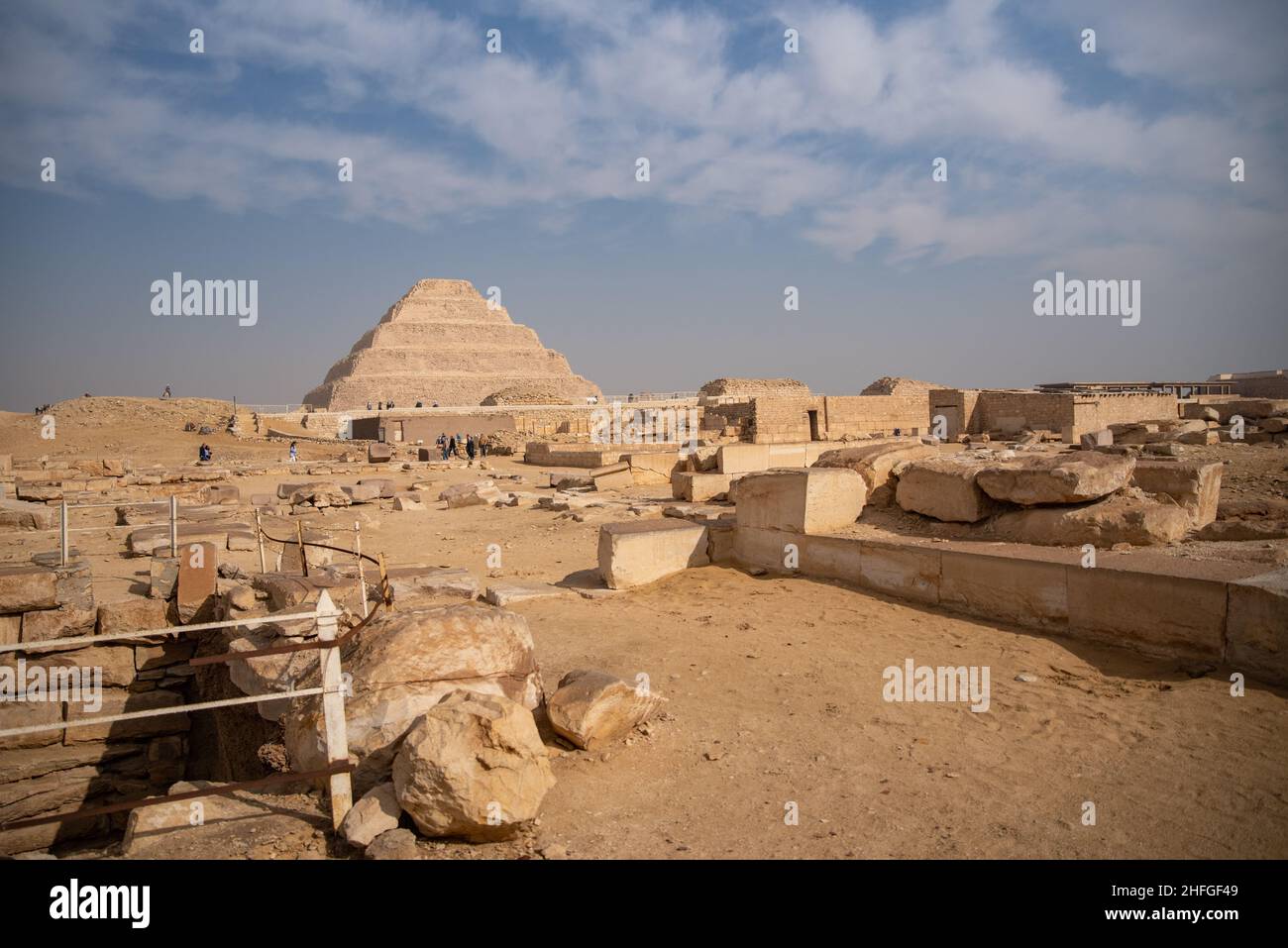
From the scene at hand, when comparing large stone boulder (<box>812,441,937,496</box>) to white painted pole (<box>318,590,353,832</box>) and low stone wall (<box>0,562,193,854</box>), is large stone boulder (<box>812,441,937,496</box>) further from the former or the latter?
low stone wall (<box>0,562,193,854</box>)

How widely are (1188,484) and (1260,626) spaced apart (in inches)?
101

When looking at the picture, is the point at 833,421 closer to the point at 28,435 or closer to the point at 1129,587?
the point at 1129,587

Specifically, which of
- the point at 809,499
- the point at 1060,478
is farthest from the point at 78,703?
the point at 1060,478

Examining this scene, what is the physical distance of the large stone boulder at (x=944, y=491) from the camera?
650cm

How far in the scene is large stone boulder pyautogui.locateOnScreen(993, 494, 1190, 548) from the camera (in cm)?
550

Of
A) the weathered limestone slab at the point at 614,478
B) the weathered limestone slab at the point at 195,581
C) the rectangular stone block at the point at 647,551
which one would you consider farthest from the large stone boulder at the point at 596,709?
the weathered limestone slab at the point at 614,478

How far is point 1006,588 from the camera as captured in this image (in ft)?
17.5

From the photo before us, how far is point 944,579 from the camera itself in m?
5.79

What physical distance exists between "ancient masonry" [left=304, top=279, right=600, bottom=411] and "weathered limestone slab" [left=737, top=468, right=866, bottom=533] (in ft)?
205

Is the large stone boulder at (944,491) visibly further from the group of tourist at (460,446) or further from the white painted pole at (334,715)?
the group of tourist at (460,446)

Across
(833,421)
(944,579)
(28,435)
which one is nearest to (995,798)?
(944,579)

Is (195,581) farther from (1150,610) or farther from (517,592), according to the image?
(1150,610)

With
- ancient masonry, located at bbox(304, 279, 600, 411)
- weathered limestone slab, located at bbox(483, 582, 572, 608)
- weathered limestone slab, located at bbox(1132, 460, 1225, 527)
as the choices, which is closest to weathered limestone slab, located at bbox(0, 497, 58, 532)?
weathered limestone slab, located at bbox(483, 582, 572, 608)

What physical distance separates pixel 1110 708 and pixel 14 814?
23.9 ft
